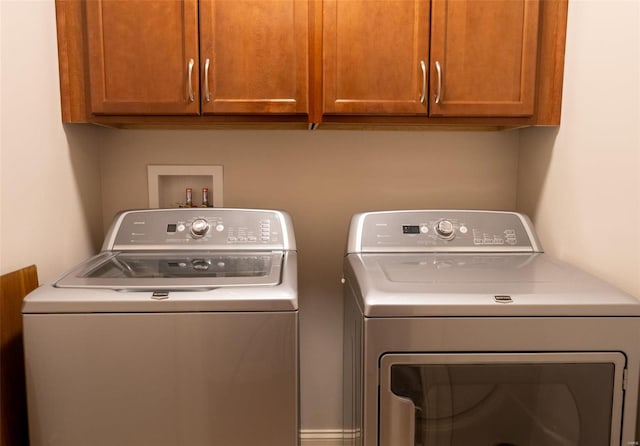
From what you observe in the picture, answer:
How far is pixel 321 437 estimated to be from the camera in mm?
2188

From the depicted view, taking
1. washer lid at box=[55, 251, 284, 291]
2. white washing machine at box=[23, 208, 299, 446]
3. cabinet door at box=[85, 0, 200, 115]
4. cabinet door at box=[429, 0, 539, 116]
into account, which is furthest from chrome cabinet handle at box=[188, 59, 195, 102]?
cabinet door at box=[429, 0, 539, 116]

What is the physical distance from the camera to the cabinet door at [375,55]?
1636mm

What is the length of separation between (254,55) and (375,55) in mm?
389

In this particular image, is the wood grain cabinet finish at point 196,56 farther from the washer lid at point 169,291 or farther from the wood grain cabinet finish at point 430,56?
the washer lid at point 169,291

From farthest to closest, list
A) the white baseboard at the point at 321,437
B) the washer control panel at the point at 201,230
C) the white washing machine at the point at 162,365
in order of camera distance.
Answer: the white baseboard at the point at 321,437, the washer control panel at the point at 201,230, the white washing machine at the point at 162,365

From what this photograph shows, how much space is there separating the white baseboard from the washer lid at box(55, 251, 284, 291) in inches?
36.7

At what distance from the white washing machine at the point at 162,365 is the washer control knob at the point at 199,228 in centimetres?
49

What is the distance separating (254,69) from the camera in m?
1.65

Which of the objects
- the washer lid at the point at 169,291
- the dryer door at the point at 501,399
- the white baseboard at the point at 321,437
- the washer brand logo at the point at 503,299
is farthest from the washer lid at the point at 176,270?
the white baseboard at the point at 321,437

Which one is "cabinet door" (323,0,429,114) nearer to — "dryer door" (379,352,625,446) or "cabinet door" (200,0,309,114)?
"cabinet door" (200,0,309,114)

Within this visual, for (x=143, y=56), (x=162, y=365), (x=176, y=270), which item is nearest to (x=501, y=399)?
(x=162, y=365)

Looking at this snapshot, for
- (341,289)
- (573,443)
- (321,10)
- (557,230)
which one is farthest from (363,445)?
(321,10)

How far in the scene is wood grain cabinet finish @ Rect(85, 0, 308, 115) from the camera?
63.6 inches

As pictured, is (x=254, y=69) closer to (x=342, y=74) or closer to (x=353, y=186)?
(x=342, y=74)
